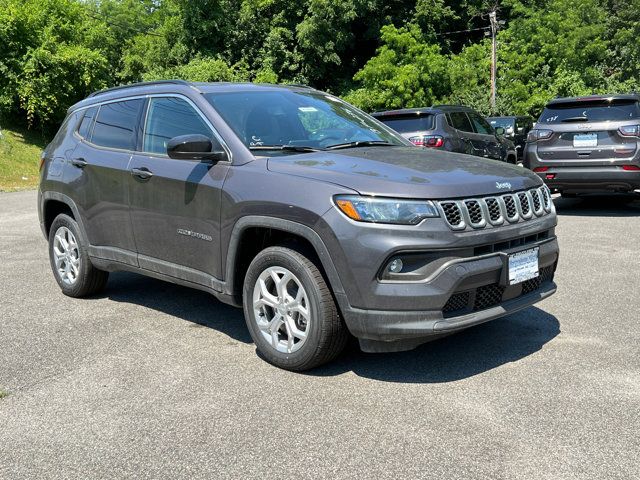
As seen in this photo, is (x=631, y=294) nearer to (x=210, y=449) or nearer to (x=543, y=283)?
(x=543, y=283)

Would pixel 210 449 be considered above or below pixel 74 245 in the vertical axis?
below

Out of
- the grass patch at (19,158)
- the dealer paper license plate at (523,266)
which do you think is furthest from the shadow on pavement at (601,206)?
the grass patch at (19,158)

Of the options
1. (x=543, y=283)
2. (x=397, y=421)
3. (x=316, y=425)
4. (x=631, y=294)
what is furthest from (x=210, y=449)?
(x=631, y=294)

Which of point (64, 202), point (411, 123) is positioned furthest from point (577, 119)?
point (64, 202)

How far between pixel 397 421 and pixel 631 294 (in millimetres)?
3290

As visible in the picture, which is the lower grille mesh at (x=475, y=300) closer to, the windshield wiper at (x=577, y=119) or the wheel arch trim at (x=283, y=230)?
the wheel arch trim at (x=283, y=230)

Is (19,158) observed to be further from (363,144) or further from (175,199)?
(363,144)

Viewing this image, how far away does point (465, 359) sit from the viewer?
4.40 m

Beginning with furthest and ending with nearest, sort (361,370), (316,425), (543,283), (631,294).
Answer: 1. (631,294)
2. (543,283)
3. (361,370)
4. (316,425)

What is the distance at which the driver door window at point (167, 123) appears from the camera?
192 inches

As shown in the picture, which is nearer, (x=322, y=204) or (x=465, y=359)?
(x=322, y=204)

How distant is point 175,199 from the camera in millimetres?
4805

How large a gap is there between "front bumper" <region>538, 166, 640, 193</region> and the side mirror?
714 cm

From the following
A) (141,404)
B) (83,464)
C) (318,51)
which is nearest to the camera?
(83,464)
